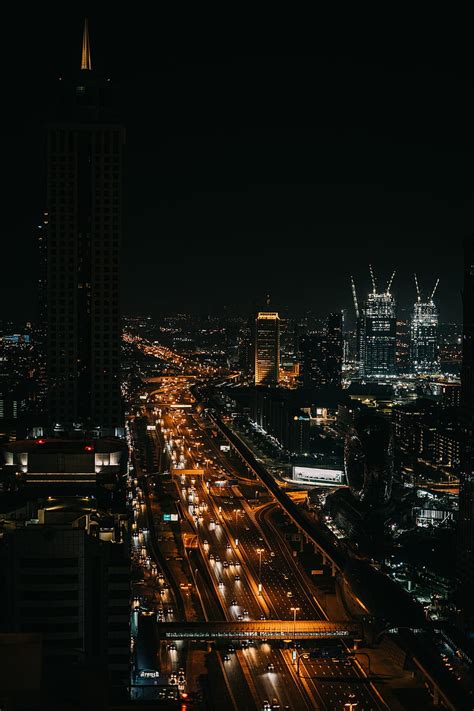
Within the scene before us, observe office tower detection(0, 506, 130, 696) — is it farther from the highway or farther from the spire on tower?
the spire on tower

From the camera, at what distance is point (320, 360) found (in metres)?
78.2

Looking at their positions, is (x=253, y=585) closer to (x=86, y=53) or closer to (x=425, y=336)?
(x=86, y=53)

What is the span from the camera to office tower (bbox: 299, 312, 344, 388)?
7750 cm

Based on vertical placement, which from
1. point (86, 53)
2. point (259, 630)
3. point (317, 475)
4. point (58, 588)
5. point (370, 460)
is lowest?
point (259, 630)

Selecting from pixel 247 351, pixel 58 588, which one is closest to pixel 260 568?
pixel 58 588

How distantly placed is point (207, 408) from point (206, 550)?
37.7 meters

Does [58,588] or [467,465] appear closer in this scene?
[58,588]

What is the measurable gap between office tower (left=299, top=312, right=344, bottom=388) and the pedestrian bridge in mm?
52925

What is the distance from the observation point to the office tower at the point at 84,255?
35.8 meters

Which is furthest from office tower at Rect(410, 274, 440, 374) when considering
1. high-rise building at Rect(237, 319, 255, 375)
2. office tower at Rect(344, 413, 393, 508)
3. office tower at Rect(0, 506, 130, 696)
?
office tower at Rect(0, 506, 130, 696)

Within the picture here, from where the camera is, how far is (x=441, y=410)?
2094 inches

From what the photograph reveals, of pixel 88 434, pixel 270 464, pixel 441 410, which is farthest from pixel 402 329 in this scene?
pixel 88 434

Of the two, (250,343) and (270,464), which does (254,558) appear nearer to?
(270,464)

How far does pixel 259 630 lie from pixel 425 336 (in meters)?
75.1
